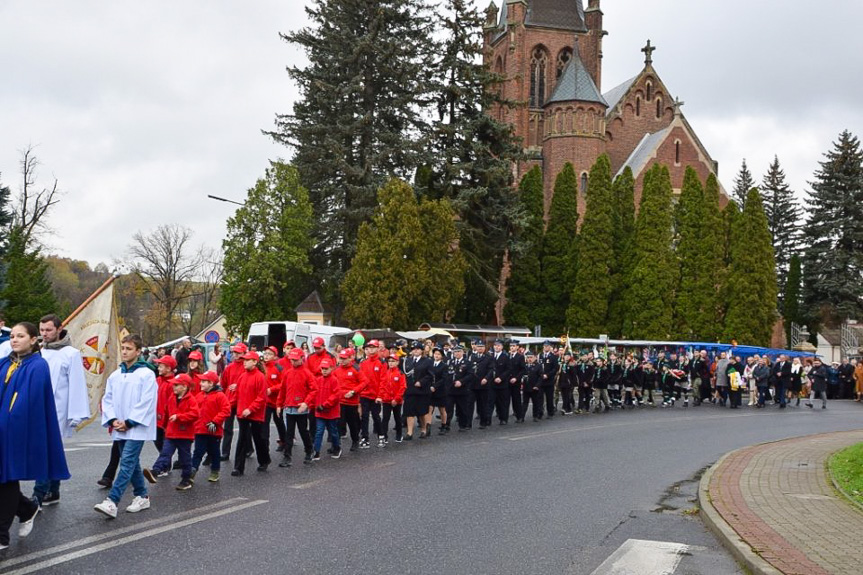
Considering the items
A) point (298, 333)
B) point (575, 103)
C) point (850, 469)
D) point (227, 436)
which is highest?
point (575, 103)

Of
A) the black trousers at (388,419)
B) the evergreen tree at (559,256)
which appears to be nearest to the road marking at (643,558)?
the black trousers at (388,419)

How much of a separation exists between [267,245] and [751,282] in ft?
92.0

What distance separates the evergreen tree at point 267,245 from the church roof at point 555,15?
3010cm

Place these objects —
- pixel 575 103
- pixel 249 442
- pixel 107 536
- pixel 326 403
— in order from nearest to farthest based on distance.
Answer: pixel 107 536
pixel 249 442
pixel 326 403
pixel 575 103

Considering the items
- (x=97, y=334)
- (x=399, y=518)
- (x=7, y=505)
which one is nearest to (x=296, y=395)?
(x=97, y=334)

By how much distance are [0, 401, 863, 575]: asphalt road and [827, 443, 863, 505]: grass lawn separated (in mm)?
1819

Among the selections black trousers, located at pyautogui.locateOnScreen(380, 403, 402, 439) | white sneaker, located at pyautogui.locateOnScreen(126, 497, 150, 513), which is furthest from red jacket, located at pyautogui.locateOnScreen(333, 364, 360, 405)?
white sneaker, located at pyautogui.locateOnScreen(126, 497, 150, 513)

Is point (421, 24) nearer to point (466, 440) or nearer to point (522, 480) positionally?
point (466, 440)

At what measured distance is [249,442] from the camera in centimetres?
1151

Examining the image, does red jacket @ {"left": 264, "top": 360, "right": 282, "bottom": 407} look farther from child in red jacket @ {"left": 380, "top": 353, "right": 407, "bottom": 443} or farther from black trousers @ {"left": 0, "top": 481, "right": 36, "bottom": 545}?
black trousers @ {"left": 0, "top": 481, "right": 36, "bottom": 545}

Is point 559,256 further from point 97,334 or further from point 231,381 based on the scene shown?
point 97,334

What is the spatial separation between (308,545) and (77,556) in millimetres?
1882

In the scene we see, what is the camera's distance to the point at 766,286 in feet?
160

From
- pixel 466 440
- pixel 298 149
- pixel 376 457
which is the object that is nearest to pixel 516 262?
pixel 298 149
